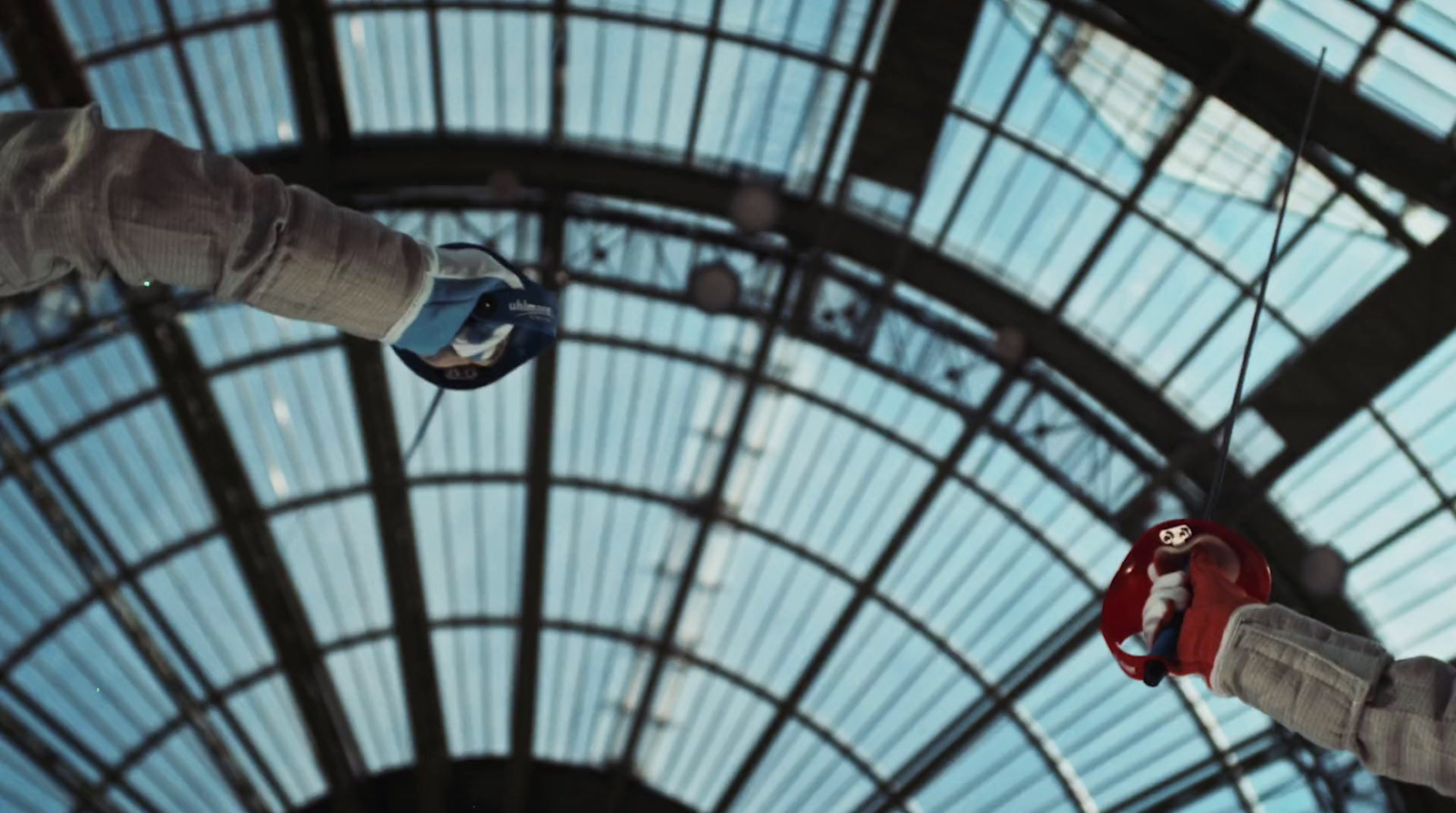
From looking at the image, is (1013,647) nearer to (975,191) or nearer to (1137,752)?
(1137,752)

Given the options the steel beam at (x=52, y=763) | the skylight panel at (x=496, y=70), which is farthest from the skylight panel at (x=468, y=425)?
the steel beam at (x=52, y=763)

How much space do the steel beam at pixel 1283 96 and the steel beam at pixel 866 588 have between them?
21.5 ft

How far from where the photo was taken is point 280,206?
5.91m

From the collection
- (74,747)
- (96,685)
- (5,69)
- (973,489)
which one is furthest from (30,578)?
(973,489)

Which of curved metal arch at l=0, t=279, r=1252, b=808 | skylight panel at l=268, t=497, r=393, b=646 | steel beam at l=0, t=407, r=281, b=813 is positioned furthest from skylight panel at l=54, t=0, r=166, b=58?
skylight panel at l=268, t=497, r=393, b=646

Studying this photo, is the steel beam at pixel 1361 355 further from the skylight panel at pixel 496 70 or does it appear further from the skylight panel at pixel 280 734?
the skylight panel at pixel 280 734

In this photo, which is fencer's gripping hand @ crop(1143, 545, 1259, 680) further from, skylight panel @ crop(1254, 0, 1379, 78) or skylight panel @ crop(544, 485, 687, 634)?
skylight panel @ crop(544, 485, 687, 634)

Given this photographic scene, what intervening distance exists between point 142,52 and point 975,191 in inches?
535

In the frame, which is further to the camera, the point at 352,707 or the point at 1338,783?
the point at 352,707

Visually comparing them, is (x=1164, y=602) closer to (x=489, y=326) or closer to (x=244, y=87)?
(x=489, y=326)

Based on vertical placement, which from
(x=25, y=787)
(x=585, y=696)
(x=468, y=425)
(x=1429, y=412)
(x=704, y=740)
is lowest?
(x=25, y=787)

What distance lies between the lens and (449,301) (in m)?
6.63

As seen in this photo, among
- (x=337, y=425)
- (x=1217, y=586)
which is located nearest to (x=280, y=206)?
(x=1217, y=586)

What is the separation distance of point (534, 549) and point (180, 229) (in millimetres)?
23466
